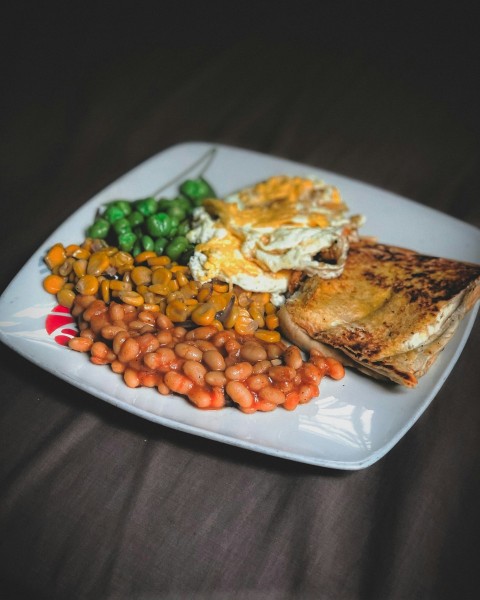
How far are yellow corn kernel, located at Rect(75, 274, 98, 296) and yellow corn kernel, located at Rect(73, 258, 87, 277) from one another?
0.10 meters

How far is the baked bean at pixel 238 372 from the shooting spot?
9.95 feet

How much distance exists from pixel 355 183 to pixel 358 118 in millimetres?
1774

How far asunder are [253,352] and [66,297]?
1.15 meters

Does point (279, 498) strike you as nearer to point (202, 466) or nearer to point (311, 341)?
point (202, 466)

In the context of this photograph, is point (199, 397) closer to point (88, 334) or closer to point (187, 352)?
point (187, 352)

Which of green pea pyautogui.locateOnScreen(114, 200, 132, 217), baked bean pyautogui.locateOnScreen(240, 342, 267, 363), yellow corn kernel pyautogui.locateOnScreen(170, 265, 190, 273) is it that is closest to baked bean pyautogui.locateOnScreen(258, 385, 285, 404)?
baked bean pyautogui.locateOnScreen(240, 342, 267, 363)

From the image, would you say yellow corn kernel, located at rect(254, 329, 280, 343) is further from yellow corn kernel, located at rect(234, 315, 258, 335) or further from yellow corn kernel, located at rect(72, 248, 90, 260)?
yellow corn kernel, located at rect(72, 248, 90, 260)

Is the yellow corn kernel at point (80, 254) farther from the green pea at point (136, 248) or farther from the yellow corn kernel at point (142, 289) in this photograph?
the yellow corn kernel at point (142, 289)

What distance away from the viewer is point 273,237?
3.80 m

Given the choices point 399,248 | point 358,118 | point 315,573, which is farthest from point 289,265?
point 358,118

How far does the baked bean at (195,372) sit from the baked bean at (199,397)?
0.04 meters

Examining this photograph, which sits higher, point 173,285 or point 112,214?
point 112,214

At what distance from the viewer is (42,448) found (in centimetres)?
323

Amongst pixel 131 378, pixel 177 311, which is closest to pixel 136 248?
pixel 177 311
